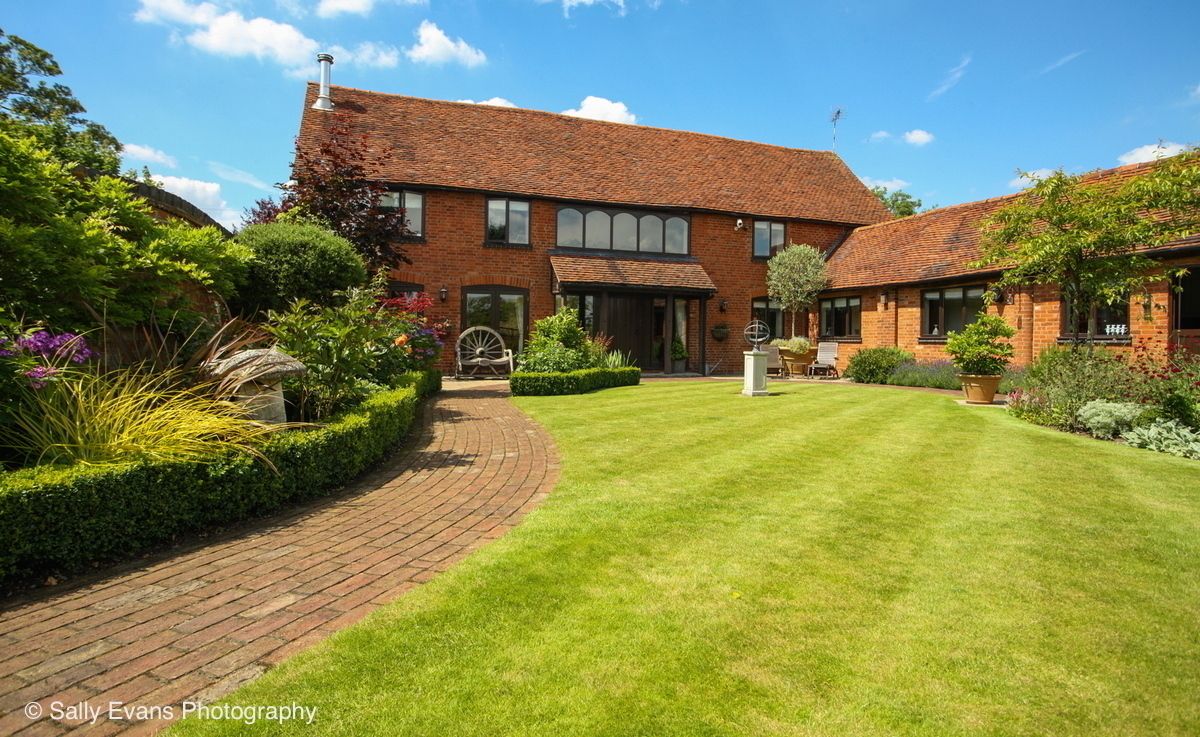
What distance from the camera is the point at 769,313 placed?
878 inches

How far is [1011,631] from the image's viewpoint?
9.52ft

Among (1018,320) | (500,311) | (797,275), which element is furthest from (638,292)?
(1018,320)

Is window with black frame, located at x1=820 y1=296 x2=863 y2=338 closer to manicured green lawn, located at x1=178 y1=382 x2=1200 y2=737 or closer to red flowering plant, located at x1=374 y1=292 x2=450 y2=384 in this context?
red flowering plant, located at x1=374 y1=292 x2=450 y2=384

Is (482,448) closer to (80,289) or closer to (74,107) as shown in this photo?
(80,289)

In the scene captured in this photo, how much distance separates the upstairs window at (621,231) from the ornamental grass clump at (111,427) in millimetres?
15904

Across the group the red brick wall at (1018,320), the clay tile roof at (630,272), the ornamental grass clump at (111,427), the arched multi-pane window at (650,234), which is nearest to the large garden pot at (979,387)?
the red brick wall at (1018,320)

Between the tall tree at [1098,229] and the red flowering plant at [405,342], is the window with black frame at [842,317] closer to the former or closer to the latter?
the tall tree at [1098,229]

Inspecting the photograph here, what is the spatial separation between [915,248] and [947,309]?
2.56 m

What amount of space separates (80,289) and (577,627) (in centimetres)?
491

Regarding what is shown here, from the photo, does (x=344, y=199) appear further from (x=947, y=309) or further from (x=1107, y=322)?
(x=1107, y=322)

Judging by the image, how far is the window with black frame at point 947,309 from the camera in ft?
56.1

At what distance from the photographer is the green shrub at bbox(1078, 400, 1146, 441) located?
8.29 metres

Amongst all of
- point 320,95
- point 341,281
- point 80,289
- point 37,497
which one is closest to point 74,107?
point 320,95

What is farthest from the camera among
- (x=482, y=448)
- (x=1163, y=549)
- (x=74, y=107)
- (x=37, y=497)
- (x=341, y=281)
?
(x=74, y=107)
